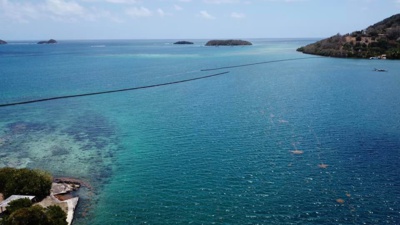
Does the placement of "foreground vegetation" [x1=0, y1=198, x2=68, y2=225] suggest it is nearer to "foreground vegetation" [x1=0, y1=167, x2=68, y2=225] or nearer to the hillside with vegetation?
"foreground vegetation" [x1=0, y1=167, x2=68, y2=225]

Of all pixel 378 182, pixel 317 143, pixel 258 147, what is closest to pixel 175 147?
pixel 258 147

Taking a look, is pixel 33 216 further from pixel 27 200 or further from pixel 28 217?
pixel 27 200

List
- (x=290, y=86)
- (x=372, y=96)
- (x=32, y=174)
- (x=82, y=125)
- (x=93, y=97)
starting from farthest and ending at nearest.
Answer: (x=290, y=86)
(x=93, y=97)
(x=372, y=96)
(x=82, y=125)
(x=32, y=174)

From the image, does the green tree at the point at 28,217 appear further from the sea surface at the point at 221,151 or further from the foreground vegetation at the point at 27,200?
the sea surface at the point at 221,151

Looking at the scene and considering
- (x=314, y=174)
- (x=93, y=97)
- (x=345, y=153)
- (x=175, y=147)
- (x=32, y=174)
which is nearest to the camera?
(x=32, y=174)

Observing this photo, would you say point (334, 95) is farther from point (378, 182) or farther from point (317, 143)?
point (378, 182)
